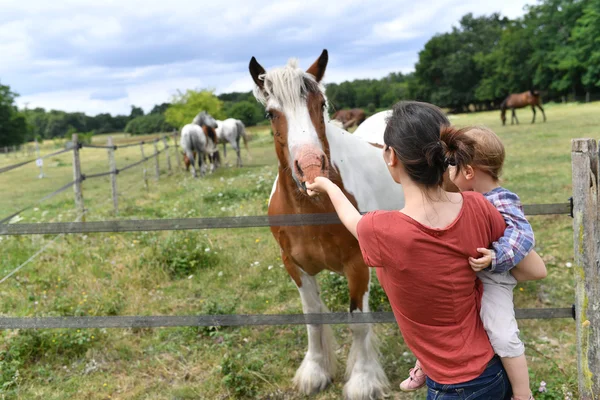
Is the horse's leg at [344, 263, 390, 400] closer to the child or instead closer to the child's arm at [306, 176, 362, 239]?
the child's arm at [306, 176, 362, 239]

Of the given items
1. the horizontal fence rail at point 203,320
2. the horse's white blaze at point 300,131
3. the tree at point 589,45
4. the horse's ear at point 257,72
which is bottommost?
the horizontal fence rail at point 203,320

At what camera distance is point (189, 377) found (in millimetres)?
3250

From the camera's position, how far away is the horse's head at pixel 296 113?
6.82 ft

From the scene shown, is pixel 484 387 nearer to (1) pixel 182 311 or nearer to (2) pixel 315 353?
(2) pixel 315 353

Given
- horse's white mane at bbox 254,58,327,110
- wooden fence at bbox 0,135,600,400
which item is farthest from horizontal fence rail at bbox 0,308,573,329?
horse's white mane at bbox 254,58,327,110

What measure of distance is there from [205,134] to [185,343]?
39.9 feet

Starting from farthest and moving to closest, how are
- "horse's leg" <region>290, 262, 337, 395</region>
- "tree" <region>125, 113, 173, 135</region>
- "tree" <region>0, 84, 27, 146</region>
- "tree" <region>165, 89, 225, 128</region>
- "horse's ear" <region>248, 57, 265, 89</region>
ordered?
1. "tree" <region>125, 113, 173, 135</region>
2. "tree" <region>0, 84, 27, 146</region>
3. "tree" <region>165, 89, 225, 128</region>
4. "horse's leg" <region>290, 262, 337, 395</region>
5. "horse's ear" <region>248, 57, 265, 89</region>

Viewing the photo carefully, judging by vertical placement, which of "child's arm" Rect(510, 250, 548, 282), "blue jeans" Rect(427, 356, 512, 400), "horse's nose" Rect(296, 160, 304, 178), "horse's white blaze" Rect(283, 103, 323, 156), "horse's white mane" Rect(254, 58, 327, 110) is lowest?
"blue jeans" Rect(427, 356, 512, 400)

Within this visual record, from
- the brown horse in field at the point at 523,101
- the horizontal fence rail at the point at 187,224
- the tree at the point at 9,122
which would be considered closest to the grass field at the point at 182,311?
the horizontal fence rail at the point at 187,224

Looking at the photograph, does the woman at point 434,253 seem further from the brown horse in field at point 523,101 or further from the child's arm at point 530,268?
the brown horse in field at point 523,101

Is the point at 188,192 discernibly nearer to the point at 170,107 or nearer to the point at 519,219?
the point at 519,219

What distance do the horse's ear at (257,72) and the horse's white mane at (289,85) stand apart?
62mm

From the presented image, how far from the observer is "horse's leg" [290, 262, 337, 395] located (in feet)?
9.95

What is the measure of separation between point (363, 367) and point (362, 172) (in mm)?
1352
